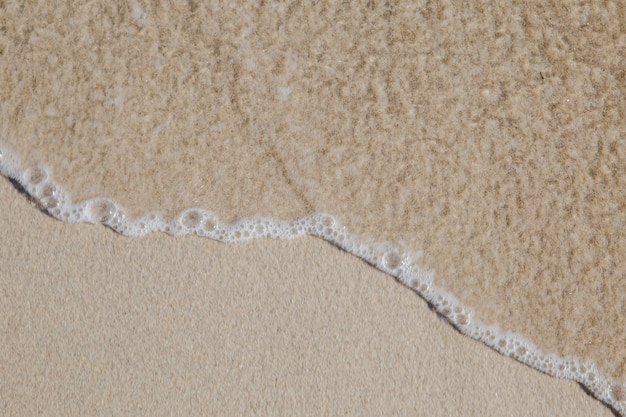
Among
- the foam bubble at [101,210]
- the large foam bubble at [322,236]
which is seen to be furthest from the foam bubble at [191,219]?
the foam bubble at [101,210]

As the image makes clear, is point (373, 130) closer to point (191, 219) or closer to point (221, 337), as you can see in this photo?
point (191, 219)

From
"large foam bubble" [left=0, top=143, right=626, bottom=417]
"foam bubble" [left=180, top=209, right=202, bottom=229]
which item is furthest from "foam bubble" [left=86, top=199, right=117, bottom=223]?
"foam bubble" [left=180, top=209, right=202, bottom=229]

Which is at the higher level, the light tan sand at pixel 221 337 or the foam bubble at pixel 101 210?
the foam bubble at pixel 101 210

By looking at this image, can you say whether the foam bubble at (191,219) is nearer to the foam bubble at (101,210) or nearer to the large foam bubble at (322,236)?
the large foam bubble at (322,236)

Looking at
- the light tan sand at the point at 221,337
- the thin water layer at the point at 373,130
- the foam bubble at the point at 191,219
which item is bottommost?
the light tan sand at the point at 221,337

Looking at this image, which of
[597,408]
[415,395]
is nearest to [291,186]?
[415,395]

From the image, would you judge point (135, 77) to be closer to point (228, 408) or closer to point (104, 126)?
point (104, 126)

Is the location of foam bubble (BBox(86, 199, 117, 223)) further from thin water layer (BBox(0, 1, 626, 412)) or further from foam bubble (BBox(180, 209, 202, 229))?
foam bubble (BBox(180, 209, 202, 229))
